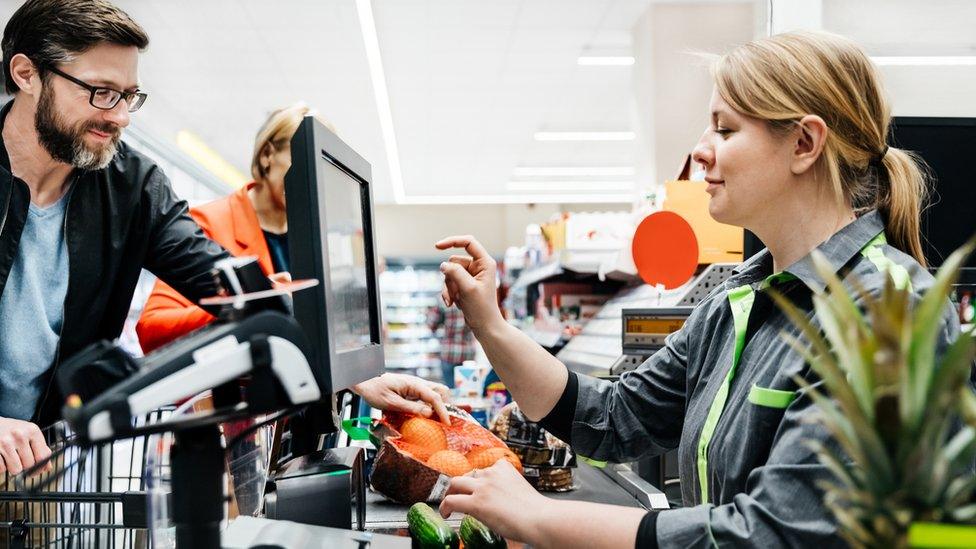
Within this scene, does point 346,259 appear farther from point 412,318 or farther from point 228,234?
point 412,318

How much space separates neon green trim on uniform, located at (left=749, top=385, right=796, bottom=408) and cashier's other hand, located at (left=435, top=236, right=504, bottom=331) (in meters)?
0.57

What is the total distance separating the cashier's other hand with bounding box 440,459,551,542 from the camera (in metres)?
1.00

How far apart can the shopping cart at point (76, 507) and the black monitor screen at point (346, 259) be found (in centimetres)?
29

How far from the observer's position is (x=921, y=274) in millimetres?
1065

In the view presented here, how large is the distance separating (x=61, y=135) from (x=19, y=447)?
88 centimetres

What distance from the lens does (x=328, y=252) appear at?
101cm

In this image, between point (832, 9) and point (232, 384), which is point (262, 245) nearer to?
point (232, 384)

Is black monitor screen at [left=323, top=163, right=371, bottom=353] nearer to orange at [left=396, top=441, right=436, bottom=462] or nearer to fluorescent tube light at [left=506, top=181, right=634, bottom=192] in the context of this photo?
orange at [left=396, top=441, right=436, bottom=462]

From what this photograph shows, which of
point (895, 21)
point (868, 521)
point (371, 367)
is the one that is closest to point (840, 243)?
point (868, 521)

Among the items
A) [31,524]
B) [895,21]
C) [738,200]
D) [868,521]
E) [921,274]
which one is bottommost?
[31,524]

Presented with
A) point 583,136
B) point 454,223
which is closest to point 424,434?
point 583,136

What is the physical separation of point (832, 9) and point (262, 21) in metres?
4.33

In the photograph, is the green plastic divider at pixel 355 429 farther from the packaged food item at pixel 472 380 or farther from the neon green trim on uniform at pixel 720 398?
the packaged food item at pixel 472 380

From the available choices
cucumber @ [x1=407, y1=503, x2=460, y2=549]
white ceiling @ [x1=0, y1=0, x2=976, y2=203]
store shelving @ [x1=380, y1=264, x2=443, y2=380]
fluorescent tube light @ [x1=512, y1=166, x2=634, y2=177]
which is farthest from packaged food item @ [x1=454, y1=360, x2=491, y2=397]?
store shelving @ [x1=380, y1=264, x2=443, y2=380]
